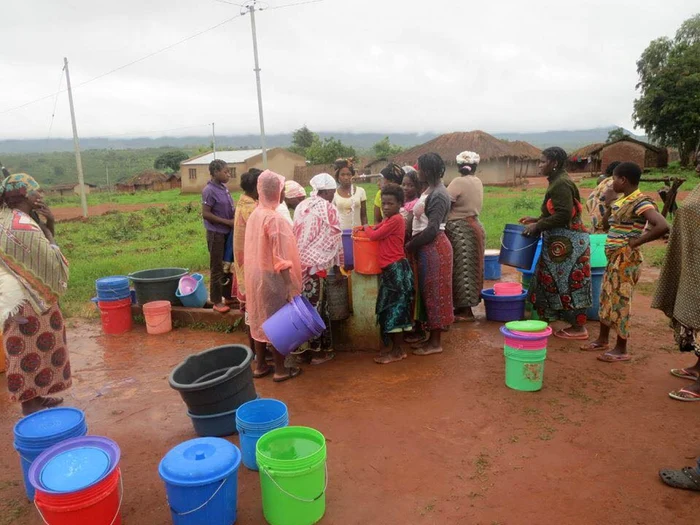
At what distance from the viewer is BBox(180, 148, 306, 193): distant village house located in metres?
36.6

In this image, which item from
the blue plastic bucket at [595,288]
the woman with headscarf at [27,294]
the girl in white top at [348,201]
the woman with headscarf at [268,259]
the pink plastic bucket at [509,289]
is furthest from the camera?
the girl in white top at [348,201]

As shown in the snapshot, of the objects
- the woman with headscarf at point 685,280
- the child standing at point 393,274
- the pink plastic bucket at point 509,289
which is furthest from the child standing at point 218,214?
the woman with headscarf at point 685,280

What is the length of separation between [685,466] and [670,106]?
3070 centimetres

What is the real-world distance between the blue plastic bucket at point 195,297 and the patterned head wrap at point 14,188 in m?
2.57

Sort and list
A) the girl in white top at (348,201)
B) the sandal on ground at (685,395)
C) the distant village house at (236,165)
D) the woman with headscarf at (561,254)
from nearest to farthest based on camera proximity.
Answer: the sandal on ground at (685,395) < the woman with headscarf at (561,254) < the girl in white top at (348,201) < the distant village house at (236,165)

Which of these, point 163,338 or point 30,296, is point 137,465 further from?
point 163,338

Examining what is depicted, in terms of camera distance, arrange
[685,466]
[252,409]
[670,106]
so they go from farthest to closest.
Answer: [670,106] → [252,409] → [685,466]

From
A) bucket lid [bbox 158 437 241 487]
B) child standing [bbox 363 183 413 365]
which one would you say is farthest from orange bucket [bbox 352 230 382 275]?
bucket lid [bbox 158 437 241 487]

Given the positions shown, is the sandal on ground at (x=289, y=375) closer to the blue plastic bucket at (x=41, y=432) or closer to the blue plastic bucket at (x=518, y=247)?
the blue plastic bucket at (x=41, y=432)

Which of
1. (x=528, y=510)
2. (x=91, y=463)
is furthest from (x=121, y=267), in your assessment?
(x=528, y=510)

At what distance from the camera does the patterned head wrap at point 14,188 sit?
3.43 metres

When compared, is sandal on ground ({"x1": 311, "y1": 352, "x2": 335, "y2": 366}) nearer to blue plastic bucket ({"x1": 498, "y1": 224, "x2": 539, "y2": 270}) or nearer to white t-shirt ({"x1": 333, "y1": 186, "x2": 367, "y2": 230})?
white t-shirt ({"x1": 333, "y1": 186, "x2": 367, "y2": 230})

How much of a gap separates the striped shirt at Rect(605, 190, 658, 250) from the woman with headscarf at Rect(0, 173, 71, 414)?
428 centimetres

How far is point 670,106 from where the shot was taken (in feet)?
90.2
